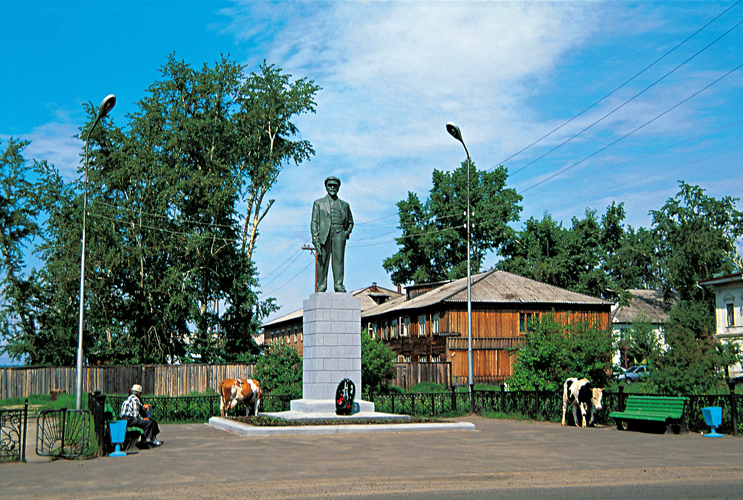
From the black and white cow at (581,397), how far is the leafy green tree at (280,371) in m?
11.2

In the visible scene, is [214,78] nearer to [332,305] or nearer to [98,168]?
[98,168]

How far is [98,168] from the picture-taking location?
146 ft

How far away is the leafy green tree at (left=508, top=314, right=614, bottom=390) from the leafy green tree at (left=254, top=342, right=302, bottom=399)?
8.36 meters

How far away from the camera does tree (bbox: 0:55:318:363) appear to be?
1578 inches

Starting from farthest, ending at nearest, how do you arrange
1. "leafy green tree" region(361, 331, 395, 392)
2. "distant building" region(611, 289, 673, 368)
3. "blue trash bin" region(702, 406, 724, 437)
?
"distant building" region(611, 289, 673, 368)
"leafy green tree" region(361, 331, 395, 392)
"blue trash bin" region(702, 406, 724, 437)

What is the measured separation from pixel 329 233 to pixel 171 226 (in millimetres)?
20779

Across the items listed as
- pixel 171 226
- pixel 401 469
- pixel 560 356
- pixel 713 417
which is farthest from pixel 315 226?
pixel 171 226

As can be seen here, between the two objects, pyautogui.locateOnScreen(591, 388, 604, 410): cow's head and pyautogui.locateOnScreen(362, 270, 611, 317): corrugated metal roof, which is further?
pyautogui.locateOnScreen(362, 270, 611, 317): corrugated metal roof

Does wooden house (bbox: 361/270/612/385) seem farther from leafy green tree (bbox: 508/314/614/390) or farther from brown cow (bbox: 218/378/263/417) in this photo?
brown cow (bbox: 218/378/263/417)

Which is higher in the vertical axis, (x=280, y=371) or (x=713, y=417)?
(x=280, y=371)

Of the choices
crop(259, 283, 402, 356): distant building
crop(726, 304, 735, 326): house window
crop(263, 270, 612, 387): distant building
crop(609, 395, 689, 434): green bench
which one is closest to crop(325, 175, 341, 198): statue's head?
crop(609, 395, 689, 434): green bench

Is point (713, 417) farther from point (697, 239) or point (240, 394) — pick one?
point (697, 239)

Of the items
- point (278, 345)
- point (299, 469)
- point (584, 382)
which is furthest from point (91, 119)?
point (299, 469)

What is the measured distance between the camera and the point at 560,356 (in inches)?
1035
